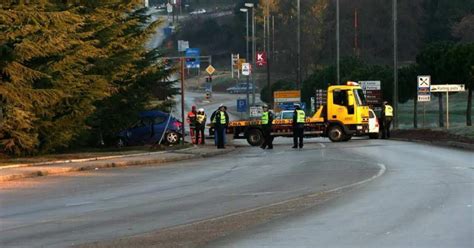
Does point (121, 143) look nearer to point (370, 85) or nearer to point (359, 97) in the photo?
point (359, 97)

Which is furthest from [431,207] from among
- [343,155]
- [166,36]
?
[166,36]

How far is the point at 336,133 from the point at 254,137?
153 inches

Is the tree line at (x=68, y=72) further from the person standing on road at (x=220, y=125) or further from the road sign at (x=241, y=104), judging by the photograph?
the road sign at (x=241, y=104)

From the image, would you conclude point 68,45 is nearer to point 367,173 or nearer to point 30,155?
point 30,155

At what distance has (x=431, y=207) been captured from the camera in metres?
13.9

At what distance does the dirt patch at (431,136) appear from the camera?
35388 millimetres

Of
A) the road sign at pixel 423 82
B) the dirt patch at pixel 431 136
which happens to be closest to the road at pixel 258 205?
the dirt patch at pixel 431 136

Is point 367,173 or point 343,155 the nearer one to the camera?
point 367,173

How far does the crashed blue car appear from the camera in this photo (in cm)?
4100

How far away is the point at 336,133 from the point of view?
40281mm

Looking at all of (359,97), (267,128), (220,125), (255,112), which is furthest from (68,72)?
(255,112)

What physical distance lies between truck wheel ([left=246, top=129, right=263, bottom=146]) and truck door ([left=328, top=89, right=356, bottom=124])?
134 inches

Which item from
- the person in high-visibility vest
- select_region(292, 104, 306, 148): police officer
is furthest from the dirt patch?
select_region(292, 104, 306, 148): police officer

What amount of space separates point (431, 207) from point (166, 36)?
151457mm
